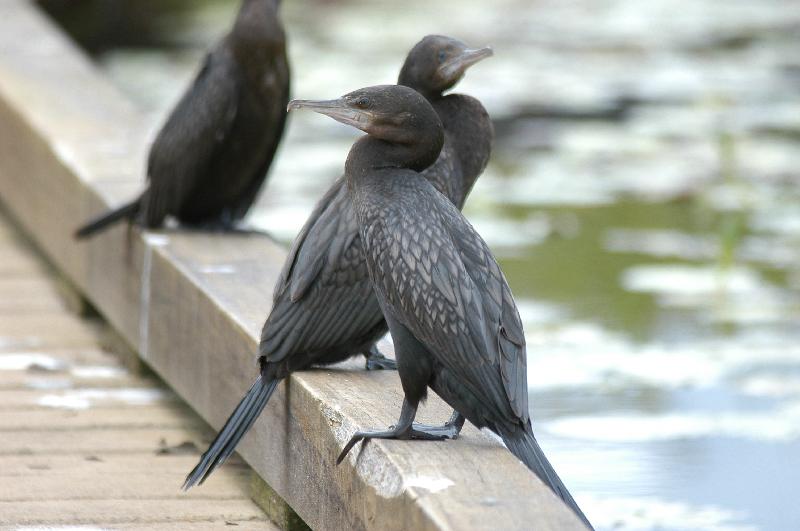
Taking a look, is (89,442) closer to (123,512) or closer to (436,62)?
(123,512)

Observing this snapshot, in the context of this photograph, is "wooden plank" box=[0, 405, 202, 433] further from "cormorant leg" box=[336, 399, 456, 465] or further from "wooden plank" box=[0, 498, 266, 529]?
"cormorant leg" box=[336, 399, 456, 465]

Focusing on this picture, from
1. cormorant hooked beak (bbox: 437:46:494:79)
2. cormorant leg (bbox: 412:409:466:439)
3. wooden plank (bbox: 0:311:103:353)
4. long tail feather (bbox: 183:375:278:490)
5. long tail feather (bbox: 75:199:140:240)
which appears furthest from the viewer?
wooden plank (bbox: 0:311:103:353)

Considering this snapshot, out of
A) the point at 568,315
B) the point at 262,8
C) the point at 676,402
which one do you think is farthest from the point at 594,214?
the point at 262,8

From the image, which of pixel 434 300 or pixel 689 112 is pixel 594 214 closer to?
pixel 689 112

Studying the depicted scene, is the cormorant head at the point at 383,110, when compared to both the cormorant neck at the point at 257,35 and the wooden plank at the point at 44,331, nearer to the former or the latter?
the cormorant neck at the point at 257,35

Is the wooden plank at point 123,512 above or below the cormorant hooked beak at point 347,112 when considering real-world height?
below

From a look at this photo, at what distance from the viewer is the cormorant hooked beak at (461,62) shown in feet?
9.71

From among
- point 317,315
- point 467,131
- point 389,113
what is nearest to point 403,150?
point 389,113

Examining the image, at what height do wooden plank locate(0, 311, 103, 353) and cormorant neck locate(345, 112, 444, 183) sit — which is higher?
cormorant neck locate(345, 112, 444, 183)

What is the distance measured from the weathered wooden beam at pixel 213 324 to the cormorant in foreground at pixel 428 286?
0.06m

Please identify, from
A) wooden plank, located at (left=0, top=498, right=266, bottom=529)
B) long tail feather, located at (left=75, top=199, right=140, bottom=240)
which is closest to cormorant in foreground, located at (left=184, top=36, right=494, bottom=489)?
wooden plank, located at (left=0, top=498, right=266, bottom=529)

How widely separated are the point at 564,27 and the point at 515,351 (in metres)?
8.01

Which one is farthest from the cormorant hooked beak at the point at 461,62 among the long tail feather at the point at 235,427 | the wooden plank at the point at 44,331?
the wooden plank at the point at 44,331

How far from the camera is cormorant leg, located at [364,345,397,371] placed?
9.39 feet
